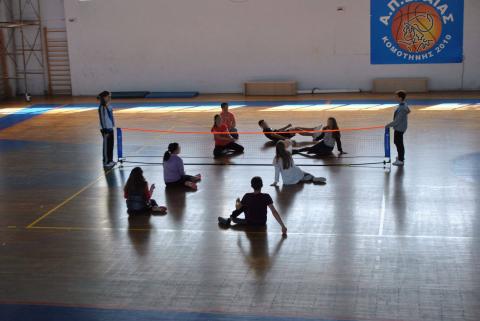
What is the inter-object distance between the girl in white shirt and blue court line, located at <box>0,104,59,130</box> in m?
12.4

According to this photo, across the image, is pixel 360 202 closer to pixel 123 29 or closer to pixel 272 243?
pixel 272 243

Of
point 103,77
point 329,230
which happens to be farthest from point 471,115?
point 103,77

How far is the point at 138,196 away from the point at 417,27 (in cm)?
1832

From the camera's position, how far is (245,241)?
1144cm

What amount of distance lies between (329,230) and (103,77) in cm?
2088

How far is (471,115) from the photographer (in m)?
22.2

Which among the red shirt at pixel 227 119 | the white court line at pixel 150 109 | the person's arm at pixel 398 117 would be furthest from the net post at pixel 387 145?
the white court line at pixel 150 109

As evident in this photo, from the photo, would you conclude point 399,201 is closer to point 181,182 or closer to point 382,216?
point 382,216

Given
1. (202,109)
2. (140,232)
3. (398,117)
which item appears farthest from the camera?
(202,109)

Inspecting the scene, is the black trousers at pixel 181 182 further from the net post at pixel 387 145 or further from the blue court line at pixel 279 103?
the blue court line at pixel 279 103

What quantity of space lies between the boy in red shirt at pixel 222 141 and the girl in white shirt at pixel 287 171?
3295mm

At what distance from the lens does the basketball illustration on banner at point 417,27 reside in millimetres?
27469

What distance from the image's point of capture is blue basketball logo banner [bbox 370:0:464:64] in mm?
27406

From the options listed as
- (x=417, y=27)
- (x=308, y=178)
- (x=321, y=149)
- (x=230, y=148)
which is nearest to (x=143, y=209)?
(x=308, y=178)
